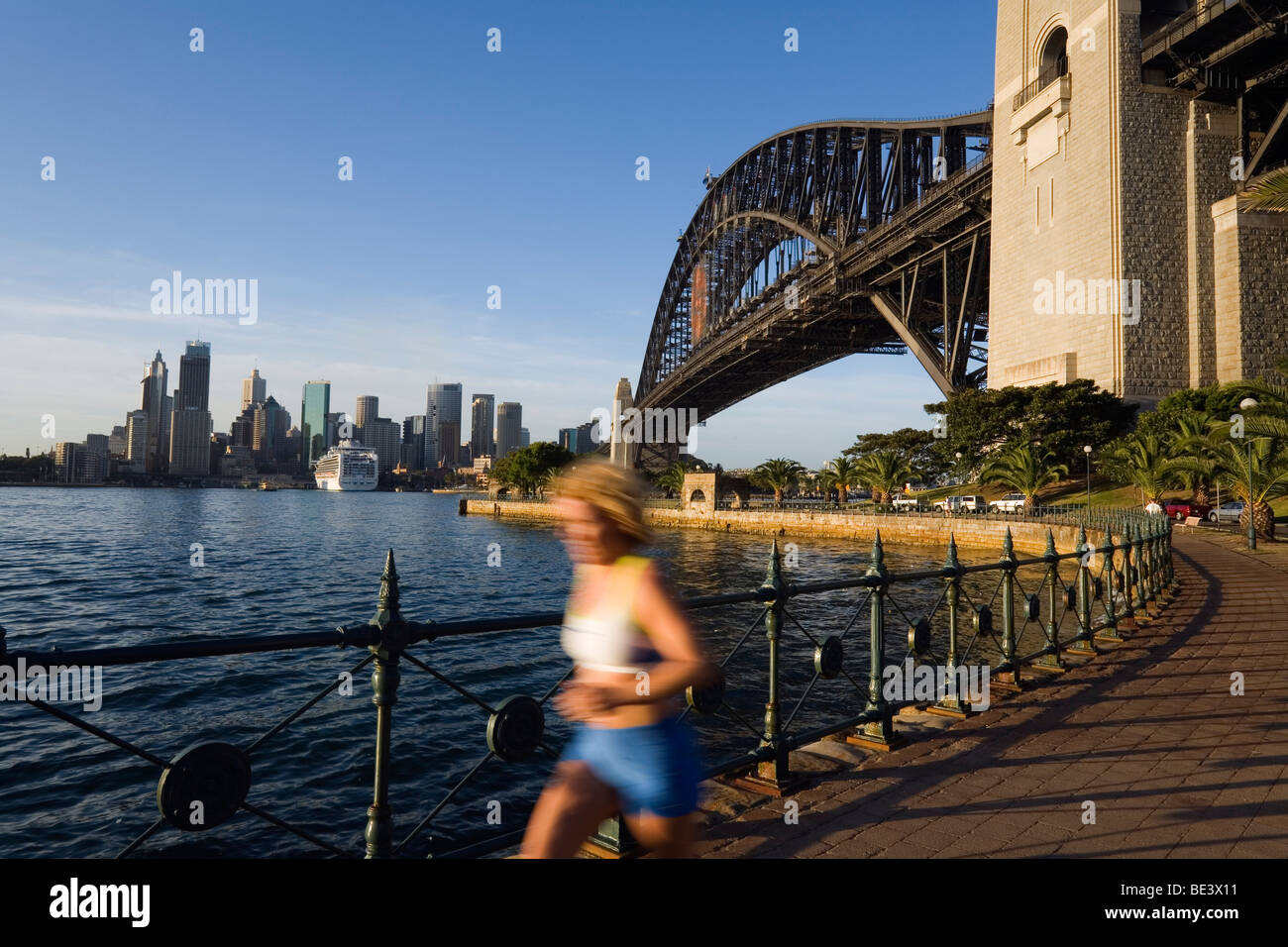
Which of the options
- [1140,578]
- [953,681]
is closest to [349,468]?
[1140,578]

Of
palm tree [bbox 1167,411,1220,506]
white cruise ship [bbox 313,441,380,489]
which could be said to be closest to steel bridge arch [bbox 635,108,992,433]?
palm tree [bbox 1167,411,1220,506]

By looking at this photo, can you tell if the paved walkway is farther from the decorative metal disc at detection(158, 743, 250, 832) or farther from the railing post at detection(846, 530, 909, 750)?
the decorative metal disc at detection(158, 743, 250, 832)

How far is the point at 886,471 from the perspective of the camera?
172 ft

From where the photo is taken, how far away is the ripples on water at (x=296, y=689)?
8.04 meters

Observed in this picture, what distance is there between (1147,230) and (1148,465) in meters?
15.3

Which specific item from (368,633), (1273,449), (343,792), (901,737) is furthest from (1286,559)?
(368,633)

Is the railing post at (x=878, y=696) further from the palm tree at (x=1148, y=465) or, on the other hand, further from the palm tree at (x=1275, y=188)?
the palm tree at (x=1148, y=465)

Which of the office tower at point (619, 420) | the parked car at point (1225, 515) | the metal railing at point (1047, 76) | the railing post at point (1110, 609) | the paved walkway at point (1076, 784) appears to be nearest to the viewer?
the paved walkway at point (1076, 784)

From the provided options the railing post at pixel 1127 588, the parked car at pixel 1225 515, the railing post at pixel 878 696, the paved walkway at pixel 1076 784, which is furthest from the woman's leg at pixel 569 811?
the parked car at pixel 1225 515

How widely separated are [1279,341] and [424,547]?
46.4 meters

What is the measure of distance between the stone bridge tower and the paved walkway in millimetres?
38824

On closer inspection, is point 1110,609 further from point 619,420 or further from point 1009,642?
point 619,420

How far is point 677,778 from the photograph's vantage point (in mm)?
2717

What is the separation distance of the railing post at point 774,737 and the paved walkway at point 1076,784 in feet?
0.60
